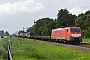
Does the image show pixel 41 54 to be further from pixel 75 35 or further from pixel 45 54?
A: pixel 75 35

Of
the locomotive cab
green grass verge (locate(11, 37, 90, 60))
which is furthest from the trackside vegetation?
the locomotive cab

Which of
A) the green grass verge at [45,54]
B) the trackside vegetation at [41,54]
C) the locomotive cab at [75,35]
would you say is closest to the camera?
the trackside vegetation at [41,54]

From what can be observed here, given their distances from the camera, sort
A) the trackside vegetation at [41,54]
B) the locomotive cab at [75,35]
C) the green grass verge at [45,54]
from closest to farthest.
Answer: the trackside vegetation at [41,54] → the green grass verge at [45,54] → the locomotive cab at [75,35]

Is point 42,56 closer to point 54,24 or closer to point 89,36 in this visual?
point 89,36

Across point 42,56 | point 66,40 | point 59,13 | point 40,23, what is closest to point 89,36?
point 66,40

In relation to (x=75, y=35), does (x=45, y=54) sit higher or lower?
lower

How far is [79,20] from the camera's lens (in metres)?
95.3

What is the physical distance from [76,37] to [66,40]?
294 centimetres

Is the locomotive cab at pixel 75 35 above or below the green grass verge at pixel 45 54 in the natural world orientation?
Answer: above

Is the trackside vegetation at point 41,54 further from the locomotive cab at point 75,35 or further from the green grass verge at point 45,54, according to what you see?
the locomotive cab at point 75,35

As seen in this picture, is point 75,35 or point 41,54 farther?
point 75,35

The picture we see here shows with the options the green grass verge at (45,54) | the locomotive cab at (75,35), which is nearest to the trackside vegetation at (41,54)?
the green grass verge at (45,54)

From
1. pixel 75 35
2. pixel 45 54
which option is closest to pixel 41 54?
pixel 45 54

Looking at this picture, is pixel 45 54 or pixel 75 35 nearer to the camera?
pixel 45 54
